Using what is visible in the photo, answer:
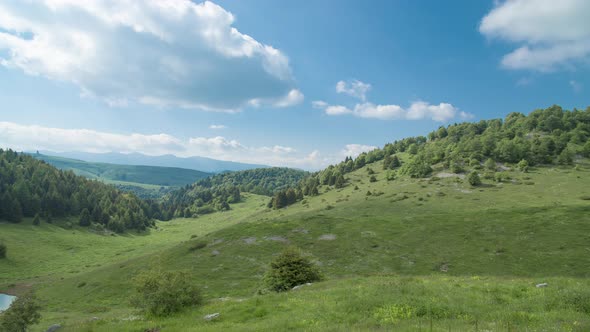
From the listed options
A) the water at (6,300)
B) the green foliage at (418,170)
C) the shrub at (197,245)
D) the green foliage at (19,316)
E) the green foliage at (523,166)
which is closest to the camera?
the green foliage at (19,316)

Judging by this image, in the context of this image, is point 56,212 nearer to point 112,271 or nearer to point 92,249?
point 92,249

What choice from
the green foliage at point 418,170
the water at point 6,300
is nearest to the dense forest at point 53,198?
the water at point 6,300

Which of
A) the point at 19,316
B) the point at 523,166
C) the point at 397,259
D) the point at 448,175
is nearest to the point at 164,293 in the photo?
the point at 19,316

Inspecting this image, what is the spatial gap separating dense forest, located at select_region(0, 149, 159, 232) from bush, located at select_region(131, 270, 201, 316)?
14690 cm

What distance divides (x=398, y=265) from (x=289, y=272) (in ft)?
103

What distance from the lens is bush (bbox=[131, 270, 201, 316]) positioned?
66.1ft

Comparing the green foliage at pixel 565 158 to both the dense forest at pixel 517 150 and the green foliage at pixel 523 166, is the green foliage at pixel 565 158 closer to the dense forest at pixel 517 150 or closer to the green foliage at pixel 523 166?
the dense forest at pixel 517 150

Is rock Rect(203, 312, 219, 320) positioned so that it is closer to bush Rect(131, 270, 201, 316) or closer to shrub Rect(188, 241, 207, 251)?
bush Rect(131, 270, 201, 316)

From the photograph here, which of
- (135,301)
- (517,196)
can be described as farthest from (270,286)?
(517,196)

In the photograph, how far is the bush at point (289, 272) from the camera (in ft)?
94.1

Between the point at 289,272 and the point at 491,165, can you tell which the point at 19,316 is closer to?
the point at 289,272

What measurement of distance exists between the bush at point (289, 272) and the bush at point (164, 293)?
28.5 feet

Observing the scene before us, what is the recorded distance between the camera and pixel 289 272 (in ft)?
95.4

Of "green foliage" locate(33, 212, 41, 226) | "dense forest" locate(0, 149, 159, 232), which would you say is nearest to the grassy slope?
"green foliage" locate(33, 212, 41, 226)
